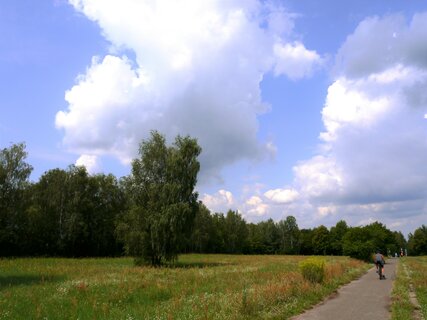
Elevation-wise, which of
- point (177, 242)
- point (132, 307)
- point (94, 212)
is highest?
point (94, 212)

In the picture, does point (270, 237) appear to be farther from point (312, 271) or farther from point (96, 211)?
point (312, 271)

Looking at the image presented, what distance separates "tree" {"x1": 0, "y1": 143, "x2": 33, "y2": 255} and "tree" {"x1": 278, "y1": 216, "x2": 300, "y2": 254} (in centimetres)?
9231

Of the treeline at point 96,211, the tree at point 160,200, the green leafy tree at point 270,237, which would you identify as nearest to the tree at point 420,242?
the green leafy tree at point 270,237

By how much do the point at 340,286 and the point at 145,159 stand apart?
1002 inches

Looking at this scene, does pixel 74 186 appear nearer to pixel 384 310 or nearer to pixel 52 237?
pixel 52 237

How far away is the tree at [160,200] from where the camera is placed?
131ft

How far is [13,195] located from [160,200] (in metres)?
29.8

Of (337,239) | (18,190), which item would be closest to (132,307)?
(18,190)

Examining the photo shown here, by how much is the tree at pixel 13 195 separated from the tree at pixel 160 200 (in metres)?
25.8

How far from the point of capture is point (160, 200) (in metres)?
40.7

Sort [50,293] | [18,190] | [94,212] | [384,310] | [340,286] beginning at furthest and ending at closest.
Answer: [94,212] < [18,190] < [340,286] < [50,293] < [384,310]

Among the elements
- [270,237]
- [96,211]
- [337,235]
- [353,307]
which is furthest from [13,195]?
[337,235]

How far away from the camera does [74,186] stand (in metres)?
70.4

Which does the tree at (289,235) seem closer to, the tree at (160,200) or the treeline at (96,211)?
the treeline at (96,211)
